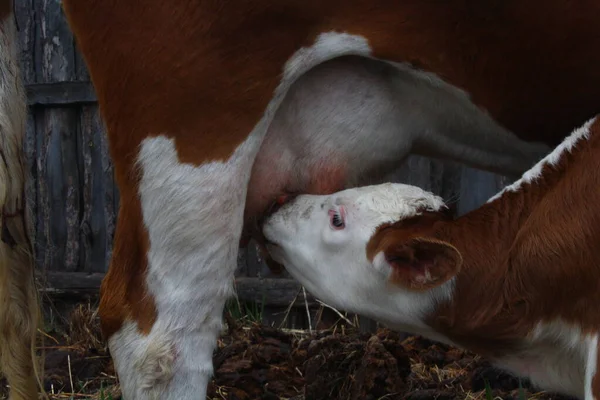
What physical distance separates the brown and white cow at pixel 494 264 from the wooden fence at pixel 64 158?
2848mm

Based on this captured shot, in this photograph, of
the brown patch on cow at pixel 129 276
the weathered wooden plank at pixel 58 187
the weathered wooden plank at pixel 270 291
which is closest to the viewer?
the brown patch on cow at pixel 129 276

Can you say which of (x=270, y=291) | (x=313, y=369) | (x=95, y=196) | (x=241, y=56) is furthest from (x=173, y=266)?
(x=95, y=196)

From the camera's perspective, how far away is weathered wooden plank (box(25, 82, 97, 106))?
580 centimetres

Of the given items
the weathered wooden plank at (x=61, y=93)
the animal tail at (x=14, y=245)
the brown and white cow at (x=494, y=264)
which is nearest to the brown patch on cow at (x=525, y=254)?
the brown and white cow at (x=494, y=264)

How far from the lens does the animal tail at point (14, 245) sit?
332 cm

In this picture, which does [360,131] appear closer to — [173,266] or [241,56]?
[241,56]

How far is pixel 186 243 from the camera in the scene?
9.86 ft

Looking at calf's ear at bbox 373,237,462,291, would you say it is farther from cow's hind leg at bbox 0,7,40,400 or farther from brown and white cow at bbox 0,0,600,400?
cow's hind leg at bbox 0,7,40,400

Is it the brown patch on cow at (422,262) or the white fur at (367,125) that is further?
the white fur at (367,125)

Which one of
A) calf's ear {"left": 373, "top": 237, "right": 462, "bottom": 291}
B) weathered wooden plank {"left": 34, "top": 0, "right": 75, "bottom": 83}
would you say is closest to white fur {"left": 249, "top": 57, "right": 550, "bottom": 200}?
calf's ear {"left": 373, "top": 237, "right": 462, "bottom": 291}

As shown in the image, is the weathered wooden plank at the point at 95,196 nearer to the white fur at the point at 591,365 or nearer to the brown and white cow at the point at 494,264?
the brown and white cow at the point at 494,264

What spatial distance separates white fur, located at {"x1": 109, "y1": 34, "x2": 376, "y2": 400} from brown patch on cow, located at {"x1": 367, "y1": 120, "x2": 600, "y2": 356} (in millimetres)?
538

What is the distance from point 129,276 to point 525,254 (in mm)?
1300

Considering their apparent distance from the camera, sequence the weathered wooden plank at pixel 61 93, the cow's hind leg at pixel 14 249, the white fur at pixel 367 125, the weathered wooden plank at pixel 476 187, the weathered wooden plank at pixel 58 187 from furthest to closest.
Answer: the weathered wooden plank at pixel 58 187 < the weathered wooden plank at pixel 61 93 < the weathered wooden plank at pixel 476 187 < the cow's hind leg at pixel 14 249 < the white fur at pixel 367 125
